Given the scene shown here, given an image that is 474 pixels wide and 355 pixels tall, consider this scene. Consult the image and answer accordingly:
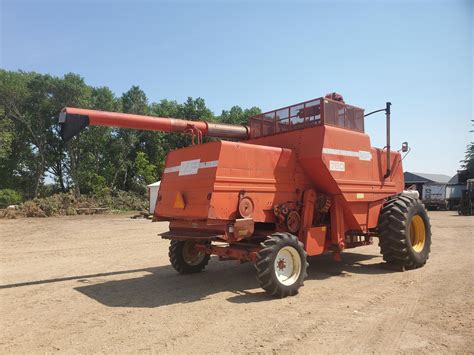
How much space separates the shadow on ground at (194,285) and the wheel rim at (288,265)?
1.52ft

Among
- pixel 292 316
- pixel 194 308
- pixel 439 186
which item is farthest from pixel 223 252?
pixel 439 186

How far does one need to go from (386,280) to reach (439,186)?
109ft

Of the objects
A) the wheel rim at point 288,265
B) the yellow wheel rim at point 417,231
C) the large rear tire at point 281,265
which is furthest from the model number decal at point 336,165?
the yellow wheel rim at point 417,231

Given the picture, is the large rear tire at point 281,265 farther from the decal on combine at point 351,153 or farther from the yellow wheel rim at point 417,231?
the yellow wheel rim at point 417,231

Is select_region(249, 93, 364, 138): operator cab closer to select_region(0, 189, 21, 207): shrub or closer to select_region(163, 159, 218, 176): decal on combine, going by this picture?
select_region(163, 159, 218, 176): decal on combine

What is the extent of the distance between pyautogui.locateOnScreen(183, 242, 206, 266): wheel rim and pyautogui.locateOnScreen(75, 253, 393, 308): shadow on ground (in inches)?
12.2

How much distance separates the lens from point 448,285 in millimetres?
7133

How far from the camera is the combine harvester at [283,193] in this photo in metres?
6.86

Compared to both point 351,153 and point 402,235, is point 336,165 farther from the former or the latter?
point 402,235

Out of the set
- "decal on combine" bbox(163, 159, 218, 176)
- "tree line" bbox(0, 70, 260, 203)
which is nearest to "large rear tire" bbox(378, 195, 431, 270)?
"decal on combine" bbox(163, 159, 218, 176)

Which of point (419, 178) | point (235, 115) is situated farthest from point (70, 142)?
point (419, 178)

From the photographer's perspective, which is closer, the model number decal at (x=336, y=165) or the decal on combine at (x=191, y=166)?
the decal on combine at (x=191, y=166)

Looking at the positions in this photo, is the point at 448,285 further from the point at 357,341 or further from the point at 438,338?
the point at 357,341

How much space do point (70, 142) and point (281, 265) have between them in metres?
38.6
